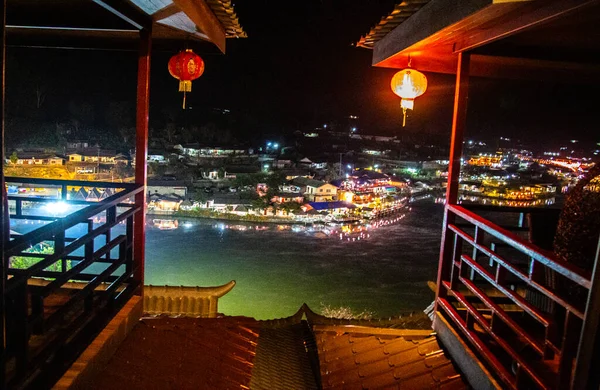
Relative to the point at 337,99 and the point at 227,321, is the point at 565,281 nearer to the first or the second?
the point at 227,321

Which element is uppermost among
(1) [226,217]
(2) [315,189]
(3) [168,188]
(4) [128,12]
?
(4) [128,12]

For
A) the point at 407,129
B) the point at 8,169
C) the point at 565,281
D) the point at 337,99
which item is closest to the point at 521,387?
the point at 565,281

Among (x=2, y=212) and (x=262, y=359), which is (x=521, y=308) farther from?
(x=2, y=212)

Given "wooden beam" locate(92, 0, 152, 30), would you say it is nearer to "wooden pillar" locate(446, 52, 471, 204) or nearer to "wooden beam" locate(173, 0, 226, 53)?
"wooden beam" locate(173, 0, 226, 53)

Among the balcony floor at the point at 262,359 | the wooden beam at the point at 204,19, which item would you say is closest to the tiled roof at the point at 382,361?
the balcony floor at the point at 262,359


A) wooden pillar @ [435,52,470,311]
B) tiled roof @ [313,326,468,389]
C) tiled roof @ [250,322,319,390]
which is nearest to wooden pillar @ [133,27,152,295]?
tiled roof @ [250,322,319,390]

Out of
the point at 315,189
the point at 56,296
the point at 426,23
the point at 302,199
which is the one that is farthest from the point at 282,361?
the point at 315,189
